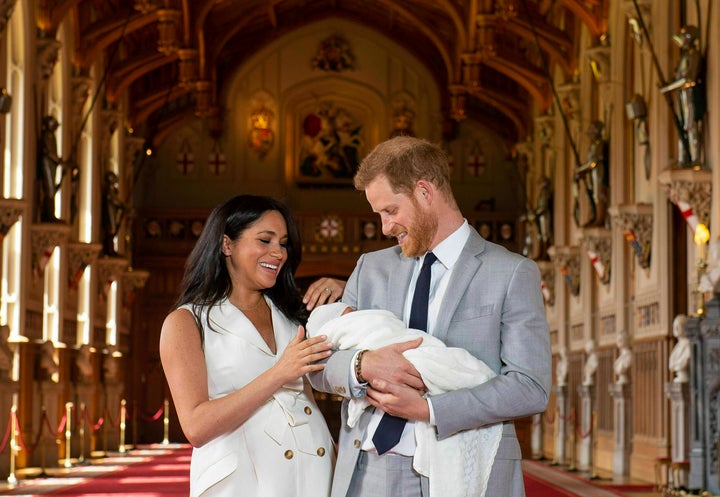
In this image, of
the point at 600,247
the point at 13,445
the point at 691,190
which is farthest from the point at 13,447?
the point at 600,247

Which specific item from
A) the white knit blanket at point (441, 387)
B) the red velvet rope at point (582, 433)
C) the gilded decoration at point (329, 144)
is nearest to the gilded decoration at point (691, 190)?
the red velvet rope at point (582, 433)

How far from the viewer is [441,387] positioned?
3578 mm

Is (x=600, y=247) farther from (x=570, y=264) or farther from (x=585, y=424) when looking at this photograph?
(x=570, y=264)

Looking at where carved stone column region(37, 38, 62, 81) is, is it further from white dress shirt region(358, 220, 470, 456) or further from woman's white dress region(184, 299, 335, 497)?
white dress shirt region(358, 220, 470, 456)

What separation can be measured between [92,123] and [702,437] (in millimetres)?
16584

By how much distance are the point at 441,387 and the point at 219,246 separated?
3.44ft

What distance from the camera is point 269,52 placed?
31.3 meters

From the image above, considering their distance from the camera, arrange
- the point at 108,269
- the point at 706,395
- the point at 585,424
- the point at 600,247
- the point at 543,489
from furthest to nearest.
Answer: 1. the point at 108,269
2. the point at 585,424
3. the point at 600,247
4. the point at 543,489
5. the point at 706,395

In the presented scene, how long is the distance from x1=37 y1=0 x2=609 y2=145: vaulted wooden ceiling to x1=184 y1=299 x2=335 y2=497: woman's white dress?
56.8 ft

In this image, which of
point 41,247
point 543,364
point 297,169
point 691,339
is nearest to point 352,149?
point 297,169

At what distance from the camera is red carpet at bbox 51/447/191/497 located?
14.9m

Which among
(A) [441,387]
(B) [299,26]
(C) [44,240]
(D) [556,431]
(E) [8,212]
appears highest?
(B) [299,26]

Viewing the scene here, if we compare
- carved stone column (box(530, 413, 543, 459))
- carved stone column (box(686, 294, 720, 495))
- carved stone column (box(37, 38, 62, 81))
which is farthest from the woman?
carved stone column (box(530, 413, 543, 459))

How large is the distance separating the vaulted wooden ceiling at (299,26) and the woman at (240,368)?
17.2m
